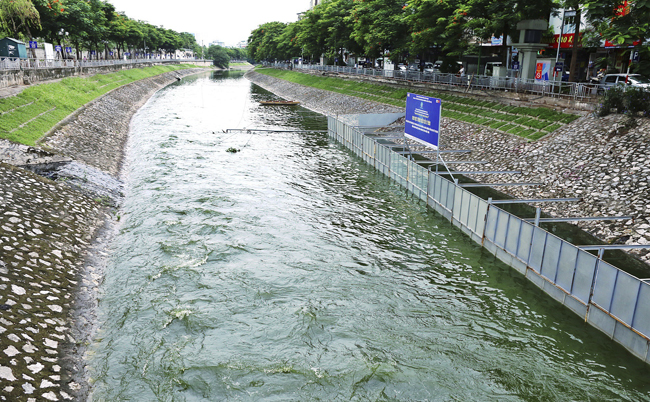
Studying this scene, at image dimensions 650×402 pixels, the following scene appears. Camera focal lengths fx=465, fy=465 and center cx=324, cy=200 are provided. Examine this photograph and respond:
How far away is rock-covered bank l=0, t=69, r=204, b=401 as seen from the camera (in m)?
11.8

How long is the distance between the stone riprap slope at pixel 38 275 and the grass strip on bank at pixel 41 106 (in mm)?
8996

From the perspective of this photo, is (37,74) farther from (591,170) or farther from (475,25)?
(591,170)

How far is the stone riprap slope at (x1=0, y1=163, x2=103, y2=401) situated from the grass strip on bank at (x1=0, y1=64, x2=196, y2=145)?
9.00 metres

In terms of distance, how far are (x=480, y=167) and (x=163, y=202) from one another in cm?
2208

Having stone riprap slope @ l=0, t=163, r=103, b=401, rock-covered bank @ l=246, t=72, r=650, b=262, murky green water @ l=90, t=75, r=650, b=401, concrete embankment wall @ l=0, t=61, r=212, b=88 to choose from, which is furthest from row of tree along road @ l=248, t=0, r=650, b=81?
concrete embankment wall @ l=0, t=61, r=212, b=88

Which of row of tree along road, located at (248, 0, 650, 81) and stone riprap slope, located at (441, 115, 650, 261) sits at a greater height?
row of tree along road, located at (248, 0, 650, 81)

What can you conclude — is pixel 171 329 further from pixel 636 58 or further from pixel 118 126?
pixel 636 58

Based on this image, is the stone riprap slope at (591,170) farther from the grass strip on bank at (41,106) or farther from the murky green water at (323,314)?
the grass strip on bank at (41,106)

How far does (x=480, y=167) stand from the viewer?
34.0 meters

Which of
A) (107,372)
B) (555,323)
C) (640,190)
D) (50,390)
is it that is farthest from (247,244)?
(640,190)


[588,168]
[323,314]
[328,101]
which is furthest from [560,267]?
[328,101]

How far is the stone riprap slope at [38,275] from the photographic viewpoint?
11.6 meters

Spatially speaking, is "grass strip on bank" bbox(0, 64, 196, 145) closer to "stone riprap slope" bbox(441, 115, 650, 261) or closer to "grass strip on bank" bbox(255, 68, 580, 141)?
"stone riprap slope" bbox(441, 115, 650, 261)

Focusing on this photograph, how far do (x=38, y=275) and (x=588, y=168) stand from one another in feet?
89.5
